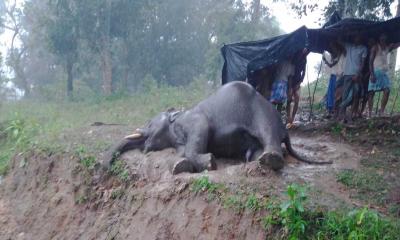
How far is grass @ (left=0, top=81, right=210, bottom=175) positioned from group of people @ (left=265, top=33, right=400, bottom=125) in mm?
3850

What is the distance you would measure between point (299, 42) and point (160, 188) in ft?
15.6

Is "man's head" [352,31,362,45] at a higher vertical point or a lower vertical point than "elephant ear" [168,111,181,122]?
higher

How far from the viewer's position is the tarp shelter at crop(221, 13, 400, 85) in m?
8.54

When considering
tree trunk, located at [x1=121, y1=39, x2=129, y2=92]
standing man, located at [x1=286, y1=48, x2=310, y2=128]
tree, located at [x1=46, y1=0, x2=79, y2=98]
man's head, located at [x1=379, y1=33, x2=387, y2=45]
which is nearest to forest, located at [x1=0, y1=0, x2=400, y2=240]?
standing man, located at [x1=286, y1=48, x2=310, y2=128]

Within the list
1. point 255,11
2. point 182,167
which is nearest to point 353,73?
point 182,167

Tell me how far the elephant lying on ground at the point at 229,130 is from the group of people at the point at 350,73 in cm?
274

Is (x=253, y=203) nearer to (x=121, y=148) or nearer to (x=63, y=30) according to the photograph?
(x=121, y=148)

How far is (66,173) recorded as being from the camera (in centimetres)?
763

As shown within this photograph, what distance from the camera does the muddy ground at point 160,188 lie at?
4.75m

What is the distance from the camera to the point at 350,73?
8.63m

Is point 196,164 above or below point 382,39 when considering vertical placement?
below

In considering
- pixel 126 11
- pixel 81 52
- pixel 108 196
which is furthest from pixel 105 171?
pixel 81 52

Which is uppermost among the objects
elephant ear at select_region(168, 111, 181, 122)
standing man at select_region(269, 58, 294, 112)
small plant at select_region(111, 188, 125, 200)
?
standing man at select_region(269, 58, 294, 112)

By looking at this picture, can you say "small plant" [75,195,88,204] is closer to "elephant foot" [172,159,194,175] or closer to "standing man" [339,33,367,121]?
"elephant foot" [172,159,194,175]
